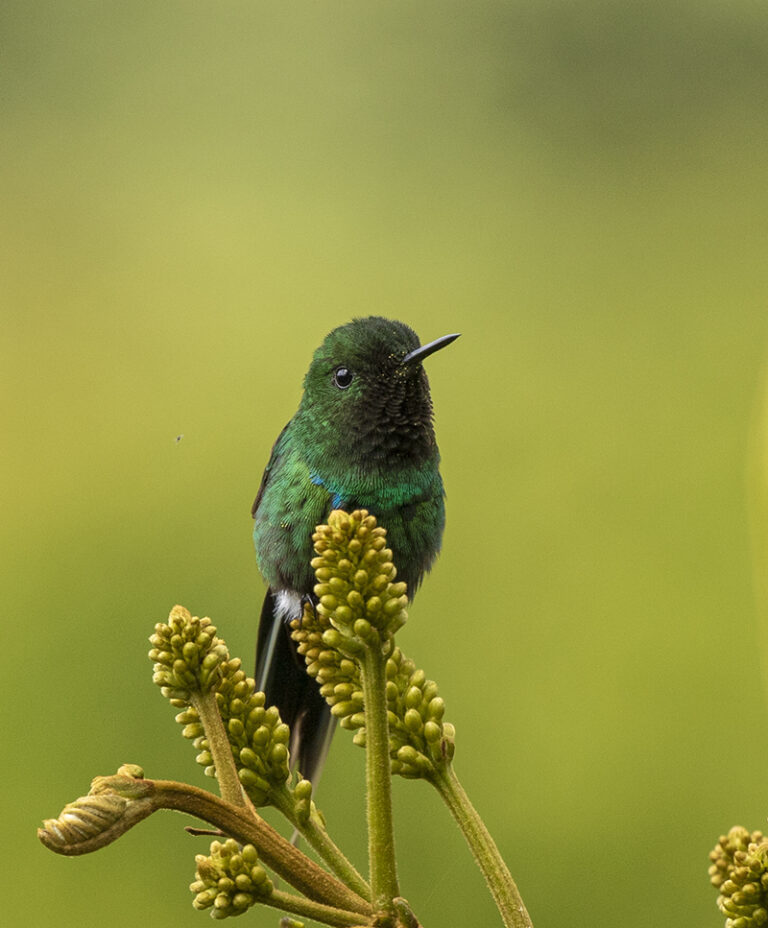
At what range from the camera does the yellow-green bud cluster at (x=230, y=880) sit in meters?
0.61

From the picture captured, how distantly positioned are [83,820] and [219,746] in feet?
0.38

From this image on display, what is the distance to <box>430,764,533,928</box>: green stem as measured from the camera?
598mm

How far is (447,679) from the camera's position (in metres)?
3.66

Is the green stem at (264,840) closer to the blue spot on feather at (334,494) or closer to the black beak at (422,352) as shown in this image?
the black beak at (422,352)

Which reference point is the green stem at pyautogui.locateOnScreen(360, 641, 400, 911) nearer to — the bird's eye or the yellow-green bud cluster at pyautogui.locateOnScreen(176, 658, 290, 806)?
the yellow-green bud cluster at pyautogui.locateOnScreen(176, 658, 290, 806)

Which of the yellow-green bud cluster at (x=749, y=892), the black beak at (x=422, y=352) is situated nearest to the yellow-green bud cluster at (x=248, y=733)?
the yellow-green bud cluster at (x=749, y=892)

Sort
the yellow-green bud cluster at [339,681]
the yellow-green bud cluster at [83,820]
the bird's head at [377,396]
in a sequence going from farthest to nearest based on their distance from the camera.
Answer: the bird's head at [377,396] → the yellow-green bud cluster at [339,681] → the yellow-green bud cluster at [83,820]

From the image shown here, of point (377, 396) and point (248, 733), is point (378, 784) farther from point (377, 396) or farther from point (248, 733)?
point (377, 396)

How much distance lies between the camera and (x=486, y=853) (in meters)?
0.64

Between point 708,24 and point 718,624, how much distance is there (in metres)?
3.44

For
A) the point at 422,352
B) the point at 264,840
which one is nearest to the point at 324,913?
the point at 264,840

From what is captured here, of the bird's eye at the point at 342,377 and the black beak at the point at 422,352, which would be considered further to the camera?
the bird's eye at the point at 342,377

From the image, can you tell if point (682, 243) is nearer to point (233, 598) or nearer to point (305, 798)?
point (233, 598)

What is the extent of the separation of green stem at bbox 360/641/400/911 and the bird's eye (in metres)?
0.98
